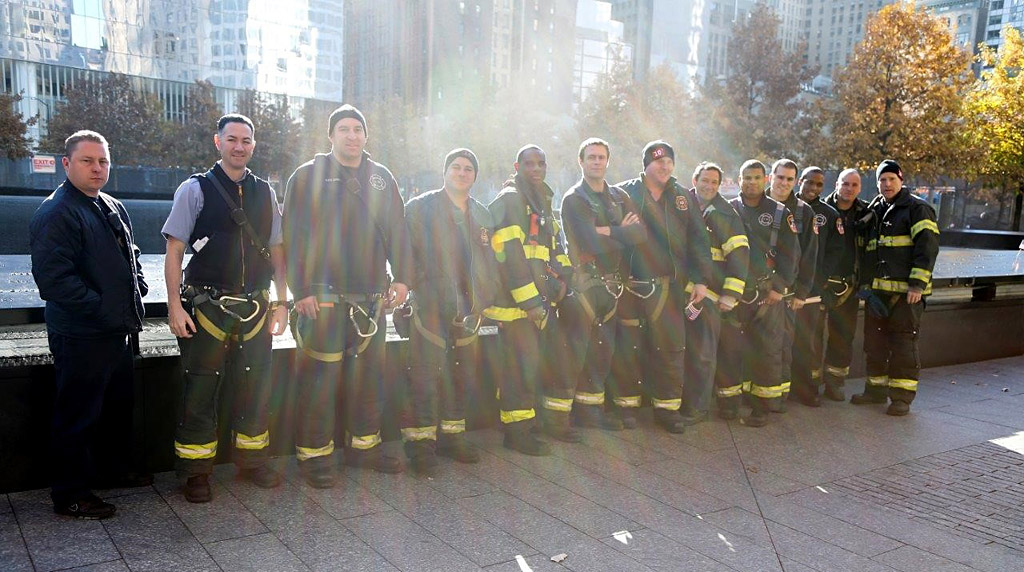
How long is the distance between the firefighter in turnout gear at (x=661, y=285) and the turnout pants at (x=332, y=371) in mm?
2279

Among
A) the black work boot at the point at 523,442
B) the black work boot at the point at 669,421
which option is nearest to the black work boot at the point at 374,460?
the black work boot at the point at 523,442

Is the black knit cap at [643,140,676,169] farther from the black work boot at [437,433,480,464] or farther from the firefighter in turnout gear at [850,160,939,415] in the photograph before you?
the black work boot at [437,433,480,464]

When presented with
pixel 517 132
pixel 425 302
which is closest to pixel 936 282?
pixel 425 302

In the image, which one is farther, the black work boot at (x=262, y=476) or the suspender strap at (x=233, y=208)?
the black work boot at (x=262, y=476)

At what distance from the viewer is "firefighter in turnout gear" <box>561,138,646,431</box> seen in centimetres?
612

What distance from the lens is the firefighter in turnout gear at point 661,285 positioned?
646cm

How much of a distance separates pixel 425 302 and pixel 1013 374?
7.91 meters

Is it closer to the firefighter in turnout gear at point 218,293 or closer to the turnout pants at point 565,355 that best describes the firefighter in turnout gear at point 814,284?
the turnout pants at point 565,355

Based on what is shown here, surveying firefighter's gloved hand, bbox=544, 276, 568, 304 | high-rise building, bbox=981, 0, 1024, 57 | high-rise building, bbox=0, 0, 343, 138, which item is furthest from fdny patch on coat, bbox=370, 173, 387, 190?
high-rise building, bbox=981, 0, 1024, 57

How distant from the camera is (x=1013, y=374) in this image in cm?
964

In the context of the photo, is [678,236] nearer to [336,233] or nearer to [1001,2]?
[336,233]

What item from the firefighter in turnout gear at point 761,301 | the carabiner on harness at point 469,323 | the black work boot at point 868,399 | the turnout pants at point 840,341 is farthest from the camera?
the turnout pants at point 840,341

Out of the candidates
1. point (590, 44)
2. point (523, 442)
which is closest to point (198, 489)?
point (523, 442)

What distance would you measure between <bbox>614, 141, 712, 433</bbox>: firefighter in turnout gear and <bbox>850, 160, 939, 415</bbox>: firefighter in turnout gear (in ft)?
7.23
